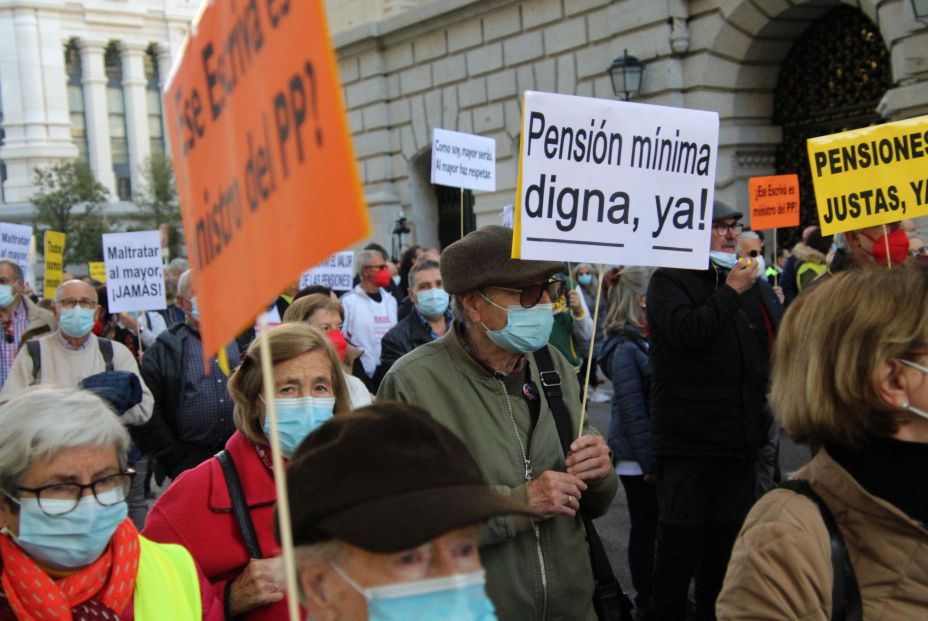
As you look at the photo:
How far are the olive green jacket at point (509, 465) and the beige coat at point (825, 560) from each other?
957 mm

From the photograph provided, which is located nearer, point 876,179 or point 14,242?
point 876,179

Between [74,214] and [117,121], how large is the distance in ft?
92.1

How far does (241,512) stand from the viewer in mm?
3023

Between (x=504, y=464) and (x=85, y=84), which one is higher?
(x=85, y=84)

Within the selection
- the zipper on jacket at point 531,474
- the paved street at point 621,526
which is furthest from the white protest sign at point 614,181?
the paved street at point 621,526

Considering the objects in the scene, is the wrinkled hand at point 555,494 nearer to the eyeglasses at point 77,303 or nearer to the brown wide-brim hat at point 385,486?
the brown wide-brim hat at point 385,486

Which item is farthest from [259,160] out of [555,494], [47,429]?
[555,494]

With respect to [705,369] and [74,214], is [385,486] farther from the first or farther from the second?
[74,214]

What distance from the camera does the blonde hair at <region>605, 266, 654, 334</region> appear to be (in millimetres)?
5887

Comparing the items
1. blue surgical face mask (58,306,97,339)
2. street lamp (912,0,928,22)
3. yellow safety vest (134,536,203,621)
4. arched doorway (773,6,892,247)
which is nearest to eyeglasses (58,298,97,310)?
blue surgical face mask (58,306,97,339)

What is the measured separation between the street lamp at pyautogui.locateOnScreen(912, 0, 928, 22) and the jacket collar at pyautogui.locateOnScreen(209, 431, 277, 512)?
11.2 m

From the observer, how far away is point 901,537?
2.22m

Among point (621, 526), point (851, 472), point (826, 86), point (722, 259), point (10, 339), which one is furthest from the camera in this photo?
point (826, 86)

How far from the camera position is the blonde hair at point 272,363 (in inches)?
130
